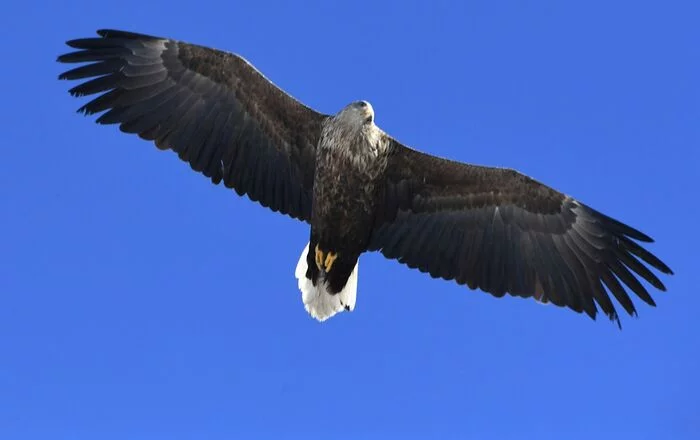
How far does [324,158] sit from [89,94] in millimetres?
1987

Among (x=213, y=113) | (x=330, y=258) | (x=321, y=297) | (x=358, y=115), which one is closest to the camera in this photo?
(x=358, y=115)

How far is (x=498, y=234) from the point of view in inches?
403

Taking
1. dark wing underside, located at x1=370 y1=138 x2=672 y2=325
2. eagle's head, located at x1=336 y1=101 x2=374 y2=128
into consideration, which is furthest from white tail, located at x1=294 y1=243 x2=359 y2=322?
eagle's head, located at x1=336 y1=101 x2=374 y2=128

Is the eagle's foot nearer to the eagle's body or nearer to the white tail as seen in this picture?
the eagle's body

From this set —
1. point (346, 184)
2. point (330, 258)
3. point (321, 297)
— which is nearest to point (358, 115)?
point (346, 184)

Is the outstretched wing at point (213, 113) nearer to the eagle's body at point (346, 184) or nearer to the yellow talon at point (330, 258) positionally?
the eagle's body at point (346, 184)

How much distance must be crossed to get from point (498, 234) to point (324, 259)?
1.51 meters

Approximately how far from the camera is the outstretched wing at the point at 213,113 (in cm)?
995

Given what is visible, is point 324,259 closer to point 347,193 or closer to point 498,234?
point 347,193

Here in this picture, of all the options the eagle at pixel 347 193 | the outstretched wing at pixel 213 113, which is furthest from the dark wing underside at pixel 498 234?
the outstretched wing at pixel 213 113

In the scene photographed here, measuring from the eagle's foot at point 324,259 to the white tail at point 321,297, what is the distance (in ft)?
0.38

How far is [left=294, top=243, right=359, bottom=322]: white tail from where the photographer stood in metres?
10.2

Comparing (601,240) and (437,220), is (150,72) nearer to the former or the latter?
(437,220)

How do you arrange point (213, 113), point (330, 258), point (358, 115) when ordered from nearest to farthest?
1. point (358, 115)
2. point (330, 258)
3. point (213, 113)
